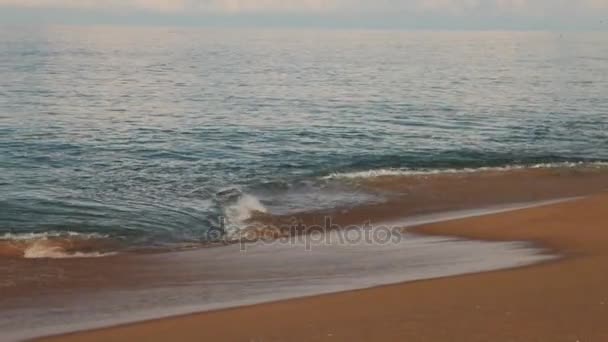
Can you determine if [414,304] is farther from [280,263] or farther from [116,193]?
[116,193]

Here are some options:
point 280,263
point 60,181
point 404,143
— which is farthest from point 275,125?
point 280,263

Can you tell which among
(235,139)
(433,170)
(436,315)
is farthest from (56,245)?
(235,139)

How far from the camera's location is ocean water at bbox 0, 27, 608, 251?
14812 millimetres

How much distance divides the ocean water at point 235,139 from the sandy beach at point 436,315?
16.9 ft

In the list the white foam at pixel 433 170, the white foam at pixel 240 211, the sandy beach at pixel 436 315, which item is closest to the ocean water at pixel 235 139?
the white foam at pixel 240 211

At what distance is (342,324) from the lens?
23.9 ft

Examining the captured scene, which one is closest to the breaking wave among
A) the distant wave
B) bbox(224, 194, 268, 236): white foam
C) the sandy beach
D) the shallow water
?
the shallow water

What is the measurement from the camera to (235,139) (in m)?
23.8

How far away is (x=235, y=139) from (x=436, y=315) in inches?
668

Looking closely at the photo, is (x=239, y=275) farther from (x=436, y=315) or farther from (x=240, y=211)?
(x=240, y=211)

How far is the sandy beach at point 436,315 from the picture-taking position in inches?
274

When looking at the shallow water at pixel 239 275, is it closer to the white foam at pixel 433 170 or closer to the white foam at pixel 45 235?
the white foam at pixel 45 235

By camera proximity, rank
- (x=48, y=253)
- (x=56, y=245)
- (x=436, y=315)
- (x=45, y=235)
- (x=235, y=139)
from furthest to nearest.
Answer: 1. (x=235, y=139)
2. (x=45, y=235)
3. (x=56, y=245)
4. (x=48, y=253)
5. (x=436, y=315)

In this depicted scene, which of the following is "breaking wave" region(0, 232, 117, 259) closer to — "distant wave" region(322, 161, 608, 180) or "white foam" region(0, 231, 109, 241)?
"white foam" region(0, 231, 109, 241)
